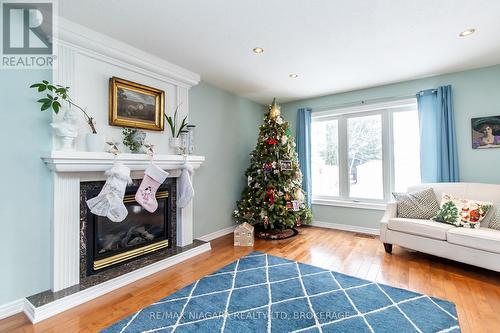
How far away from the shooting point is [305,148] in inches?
185

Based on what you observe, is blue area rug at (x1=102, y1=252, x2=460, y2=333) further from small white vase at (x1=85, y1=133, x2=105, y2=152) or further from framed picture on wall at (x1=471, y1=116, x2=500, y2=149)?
framed picture on wall at (x1=471, y1=116, x2=500, y2=149)

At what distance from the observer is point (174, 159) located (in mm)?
2967

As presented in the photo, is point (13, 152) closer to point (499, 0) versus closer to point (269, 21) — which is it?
point (269, 21)

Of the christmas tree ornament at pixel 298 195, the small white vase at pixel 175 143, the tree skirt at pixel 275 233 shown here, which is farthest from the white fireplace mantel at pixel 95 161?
the christmas tree ornament at pixel 298 195

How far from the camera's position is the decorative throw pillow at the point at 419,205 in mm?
3129

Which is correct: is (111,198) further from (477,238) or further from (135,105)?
(477,238)

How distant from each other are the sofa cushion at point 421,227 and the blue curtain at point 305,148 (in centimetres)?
176

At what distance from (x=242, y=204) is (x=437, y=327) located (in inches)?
112

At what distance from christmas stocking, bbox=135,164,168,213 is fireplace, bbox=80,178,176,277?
0.56 ft

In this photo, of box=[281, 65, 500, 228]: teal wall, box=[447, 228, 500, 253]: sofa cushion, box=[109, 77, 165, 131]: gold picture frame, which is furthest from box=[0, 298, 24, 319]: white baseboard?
box=[281, 65, 500, 228]: teal wall

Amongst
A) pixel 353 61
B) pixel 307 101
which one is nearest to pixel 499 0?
pixel 353 61

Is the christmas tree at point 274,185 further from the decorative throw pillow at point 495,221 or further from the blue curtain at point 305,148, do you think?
the decorative throw pillow at point 495,221

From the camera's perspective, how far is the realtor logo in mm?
1995

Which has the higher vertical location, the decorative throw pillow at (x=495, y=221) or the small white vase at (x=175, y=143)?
the small white vase at (x=175, y=143)
